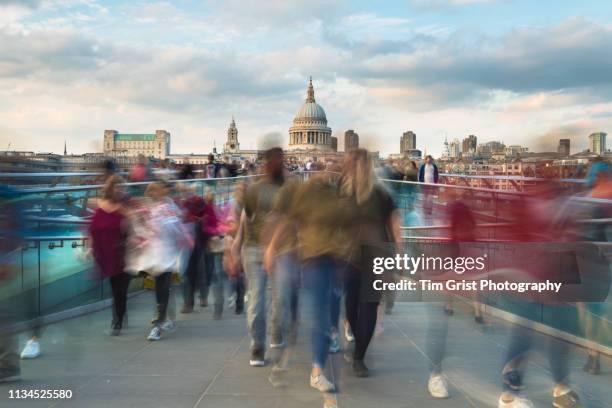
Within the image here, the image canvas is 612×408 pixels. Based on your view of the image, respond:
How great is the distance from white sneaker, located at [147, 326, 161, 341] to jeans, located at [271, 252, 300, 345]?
1.51 m

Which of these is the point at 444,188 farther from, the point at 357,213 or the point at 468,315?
A: the point at 357,213

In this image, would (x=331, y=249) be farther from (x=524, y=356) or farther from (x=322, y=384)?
(x=524, y=356)

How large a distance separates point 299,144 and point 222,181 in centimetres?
15534

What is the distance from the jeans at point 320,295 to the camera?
5.42 metres

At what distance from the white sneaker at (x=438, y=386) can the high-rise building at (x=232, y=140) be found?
185 metres

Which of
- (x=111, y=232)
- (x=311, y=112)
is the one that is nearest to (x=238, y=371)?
(x=111, y=232)

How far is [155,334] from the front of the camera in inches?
298

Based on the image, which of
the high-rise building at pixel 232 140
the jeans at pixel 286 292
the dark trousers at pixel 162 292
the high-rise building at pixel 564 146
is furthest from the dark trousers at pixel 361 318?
the high-rise building at pixel 232 140

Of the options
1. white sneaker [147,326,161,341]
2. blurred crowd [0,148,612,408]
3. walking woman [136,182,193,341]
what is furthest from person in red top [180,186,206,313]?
white sneaker [147,326,161,341]

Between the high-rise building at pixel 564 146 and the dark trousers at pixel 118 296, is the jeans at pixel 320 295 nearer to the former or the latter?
the high-rise building at pixel 564 146

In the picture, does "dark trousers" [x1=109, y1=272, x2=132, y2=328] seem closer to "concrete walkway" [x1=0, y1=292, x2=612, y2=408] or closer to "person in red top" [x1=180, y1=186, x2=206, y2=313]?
"concrete walkway" [x1=0, y1=292, x2=612, y2=408]

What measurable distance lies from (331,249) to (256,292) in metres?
1.60

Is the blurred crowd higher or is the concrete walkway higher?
the blurred crowd

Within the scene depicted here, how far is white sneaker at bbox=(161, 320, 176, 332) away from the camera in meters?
7.94
